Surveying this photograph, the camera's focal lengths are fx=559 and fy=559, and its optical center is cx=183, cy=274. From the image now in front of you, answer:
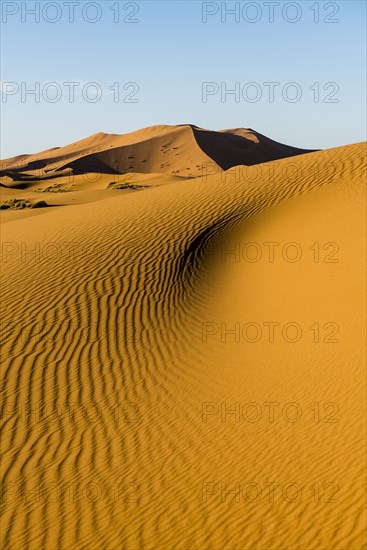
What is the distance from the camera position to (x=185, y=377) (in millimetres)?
9367

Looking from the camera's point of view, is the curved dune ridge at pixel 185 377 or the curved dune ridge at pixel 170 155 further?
the curved dune ridge at pixel 170 155

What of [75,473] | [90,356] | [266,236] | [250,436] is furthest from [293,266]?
[75,473]

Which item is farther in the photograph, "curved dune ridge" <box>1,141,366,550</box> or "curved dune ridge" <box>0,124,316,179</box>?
"curved dune ridge" <box>0,124,316,179</box>

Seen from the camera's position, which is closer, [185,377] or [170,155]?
[185,377]

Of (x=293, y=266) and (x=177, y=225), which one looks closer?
(x=293, y=266)

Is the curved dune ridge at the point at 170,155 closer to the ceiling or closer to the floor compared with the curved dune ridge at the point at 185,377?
closer to the ceiling

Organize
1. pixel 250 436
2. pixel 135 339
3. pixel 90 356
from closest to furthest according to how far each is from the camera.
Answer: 1. pixel 250 436
2. pixel 90 356
3. pixel 135 339

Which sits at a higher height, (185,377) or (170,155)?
(170,155)

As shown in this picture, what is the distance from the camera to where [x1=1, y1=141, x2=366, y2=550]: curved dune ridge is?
5.61 metres

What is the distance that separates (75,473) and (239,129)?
12154 centimetres

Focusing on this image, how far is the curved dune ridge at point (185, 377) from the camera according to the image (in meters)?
5.61

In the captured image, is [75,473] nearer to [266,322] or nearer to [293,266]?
[266,322]

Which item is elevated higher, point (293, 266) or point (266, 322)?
point (293, 266)

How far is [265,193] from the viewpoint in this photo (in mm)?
18094
